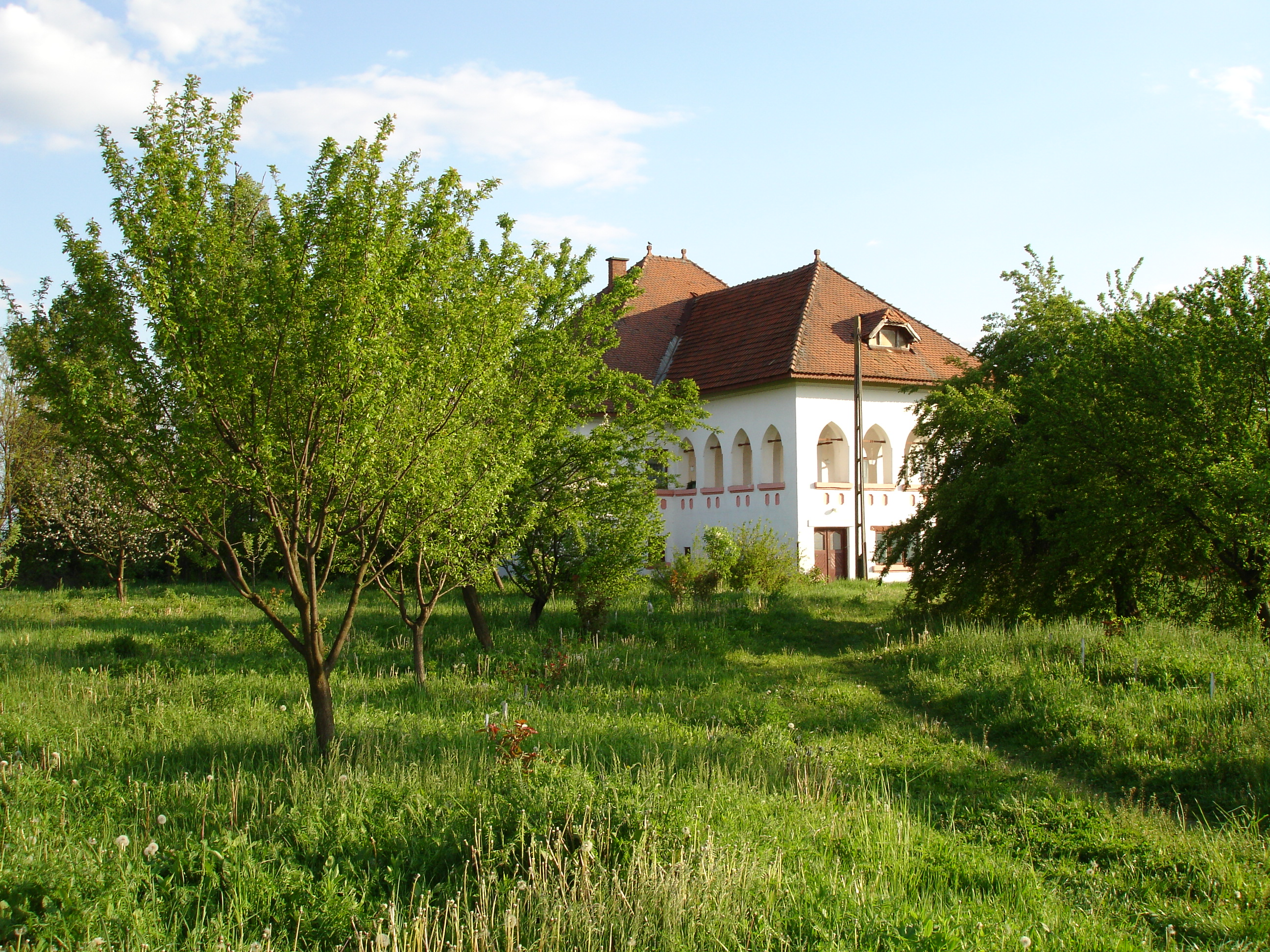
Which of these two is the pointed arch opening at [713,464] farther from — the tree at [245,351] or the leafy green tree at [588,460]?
the tree at [245,351]

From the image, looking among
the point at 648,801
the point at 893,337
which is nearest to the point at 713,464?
the point at 893,337

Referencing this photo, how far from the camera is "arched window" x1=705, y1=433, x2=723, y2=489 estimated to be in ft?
109

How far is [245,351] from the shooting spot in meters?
6.82

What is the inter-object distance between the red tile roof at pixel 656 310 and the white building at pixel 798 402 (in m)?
0.09

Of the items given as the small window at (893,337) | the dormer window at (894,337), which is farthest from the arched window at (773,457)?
the small window at (893,337)

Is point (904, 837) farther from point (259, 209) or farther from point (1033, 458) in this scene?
point (1033, 458)

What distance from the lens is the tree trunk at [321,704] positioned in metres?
7.71

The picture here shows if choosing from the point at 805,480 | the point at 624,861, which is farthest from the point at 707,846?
the point at 805,480

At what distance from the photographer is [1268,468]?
422 inches

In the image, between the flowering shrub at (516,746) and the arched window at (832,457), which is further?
the arched window at (832,457)

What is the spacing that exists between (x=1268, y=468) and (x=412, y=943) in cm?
1050

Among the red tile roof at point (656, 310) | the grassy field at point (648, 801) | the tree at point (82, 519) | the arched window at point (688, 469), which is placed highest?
the red tile roof at point (656, 310)

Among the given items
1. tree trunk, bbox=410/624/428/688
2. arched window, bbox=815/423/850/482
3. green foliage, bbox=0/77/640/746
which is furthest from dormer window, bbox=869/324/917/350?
green foliage, bbox=0/77/640/746

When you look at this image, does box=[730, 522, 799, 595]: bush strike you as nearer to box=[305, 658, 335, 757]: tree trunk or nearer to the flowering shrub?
the flowering shrub
